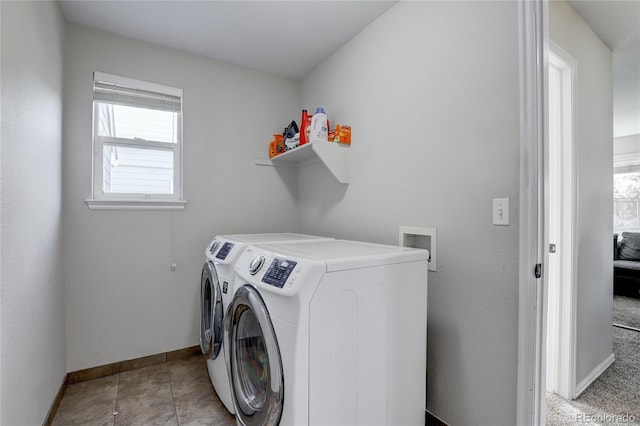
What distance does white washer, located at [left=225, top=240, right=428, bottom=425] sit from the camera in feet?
3.46

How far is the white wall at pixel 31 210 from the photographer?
3.72 ft

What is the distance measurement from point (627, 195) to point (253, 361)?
3.56m

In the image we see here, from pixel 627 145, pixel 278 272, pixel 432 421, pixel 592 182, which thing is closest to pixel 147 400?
pixel 278 272

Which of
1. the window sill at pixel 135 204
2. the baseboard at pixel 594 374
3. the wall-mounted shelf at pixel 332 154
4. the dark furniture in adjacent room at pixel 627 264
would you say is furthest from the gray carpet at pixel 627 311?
the window sill at pixel 135 204

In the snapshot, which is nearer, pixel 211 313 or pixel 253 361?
pixel 253 361

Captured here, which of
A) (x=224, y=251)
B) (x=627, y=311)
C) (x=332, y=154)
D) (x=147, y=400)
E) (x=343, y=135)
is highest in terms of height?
(x=343, y=135)

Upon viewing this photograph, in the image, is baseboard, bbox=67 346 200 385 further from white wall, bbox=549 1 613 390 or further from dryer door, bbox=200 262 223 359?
white wall, bbox=549 1 613 390

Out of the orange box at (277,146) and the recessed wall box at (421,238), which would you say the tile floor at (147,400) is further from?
the orange box at (277,146)

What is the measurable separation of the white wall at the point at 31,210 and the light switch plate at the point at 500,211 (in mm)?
1897

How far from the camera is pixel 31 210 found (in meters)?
1.38

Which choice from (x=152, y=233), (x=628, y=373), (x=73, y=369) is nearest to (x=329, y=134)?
(x=152, y=233)

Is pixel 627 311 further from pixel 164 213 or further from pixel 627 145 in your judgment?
pixel 164 213

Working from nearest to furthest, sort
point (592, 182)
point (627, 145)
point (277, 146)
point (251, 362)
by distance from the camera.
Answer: point (251, 362) < point (592, 182) < point (277, 146) < point (627, 145)

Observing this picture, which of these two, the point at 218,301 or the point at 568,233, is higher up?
the point at 568,233
